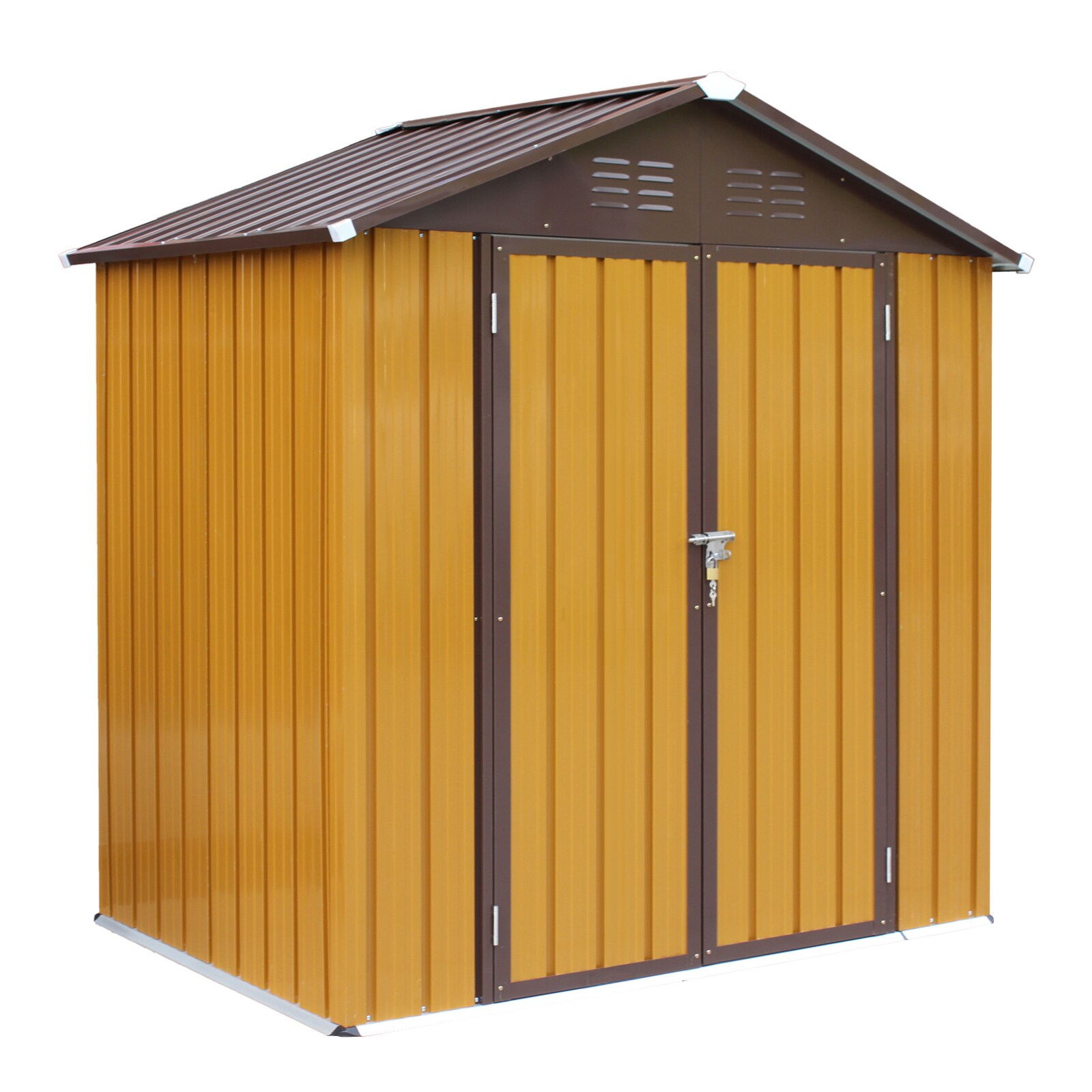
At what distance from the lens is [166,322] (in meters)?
7.79

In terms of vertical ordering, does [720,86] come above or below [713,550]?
above

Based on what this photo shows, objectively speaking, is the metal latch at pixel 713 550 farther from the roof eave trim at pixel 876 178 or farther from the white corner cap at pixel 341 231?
the white corner cap at pixel 341 231

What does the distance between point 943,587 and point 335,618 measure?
8.11 feet

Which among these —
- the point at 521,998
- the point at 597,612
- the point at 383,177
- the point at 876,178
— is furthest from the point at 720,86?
the point at 521,998

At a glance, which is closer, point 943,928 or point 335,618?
point 335,618

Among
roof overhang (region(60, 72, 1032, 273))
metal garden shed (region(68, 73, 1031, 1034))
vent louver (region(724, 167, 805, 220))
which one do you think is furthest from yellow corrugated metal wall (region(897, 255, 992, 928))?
vent louver (region(724, 167, 805, 220))

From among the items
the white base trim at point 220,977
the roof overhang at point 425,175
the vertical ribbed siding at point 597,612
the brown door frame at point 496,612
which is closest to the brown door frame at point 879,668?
the vertical ribbed siding at point 597,612

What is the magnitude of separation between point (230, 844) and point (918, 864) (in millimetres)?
2524

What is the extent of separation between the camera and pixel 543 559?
7.11 m

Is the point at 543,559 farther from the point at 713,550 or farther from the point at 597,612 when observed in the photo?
the point at 713,550

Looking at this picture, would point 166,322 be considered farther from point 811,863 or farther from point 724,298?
point 811,863

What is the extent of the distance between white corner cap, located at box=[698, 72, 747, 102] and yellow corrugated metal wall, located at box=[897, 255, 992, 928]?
97cm

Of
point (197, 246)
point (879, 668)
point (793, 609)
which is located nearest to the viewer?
point (197, 246)

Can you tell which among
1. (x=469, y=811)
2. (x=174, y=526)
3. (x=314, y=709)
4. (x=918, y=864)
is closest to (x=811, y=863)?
(x=918, y=864)
